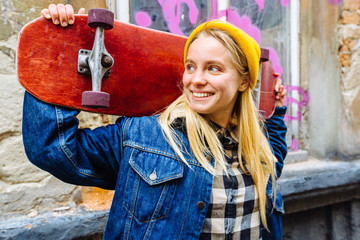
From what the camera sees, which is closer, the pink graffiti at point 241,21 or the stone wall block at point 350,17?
the pink graffiti at point 241,21

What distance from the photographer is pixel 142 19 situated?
6.52 ft

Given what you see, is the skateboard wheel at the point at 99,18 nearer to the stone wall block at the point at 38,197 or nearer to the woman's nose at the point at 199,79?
the woman's nose at the point at 199,79

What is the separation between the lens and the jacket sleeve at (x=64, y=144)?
90cm

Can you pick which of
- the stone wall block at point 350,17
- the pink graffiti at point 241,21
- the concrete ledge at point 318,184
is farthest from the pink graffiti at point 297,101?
the stone wall block at point 350,17

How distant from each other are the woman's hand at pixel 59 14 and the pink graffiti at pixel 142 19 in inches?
41.9

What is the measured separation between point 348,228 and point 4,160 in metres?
2.89

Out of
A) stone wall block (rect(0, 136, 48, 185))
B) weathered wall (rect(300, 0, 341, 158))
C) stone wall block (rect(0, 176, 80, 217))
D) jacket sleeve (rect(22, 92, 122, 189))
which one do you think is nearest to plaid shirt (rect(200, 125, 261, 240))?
jacket sleeve (rect(22, 92, 122, 189))

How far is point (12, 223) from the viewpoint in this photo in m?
1.43

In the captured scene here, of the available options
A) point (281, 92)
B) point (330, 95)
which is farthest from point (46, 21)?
point (330, 95)

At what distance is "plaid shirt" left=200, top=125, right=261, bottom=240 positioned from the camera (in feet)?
3.62

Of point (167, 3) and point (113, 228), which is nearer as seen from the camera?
point (113, 228)

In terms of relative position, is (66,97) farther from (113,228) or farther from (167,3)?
(167,3)

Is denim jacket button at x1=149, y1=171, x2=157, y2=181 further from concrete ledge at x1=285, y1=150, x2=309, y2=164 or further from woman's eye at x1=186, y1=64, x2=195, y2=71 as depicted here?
concrete ledge at x1=285, y1=150, x2=309, y2=164

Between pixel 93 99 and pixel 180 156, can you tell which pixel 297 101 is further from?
pixel 93 99
